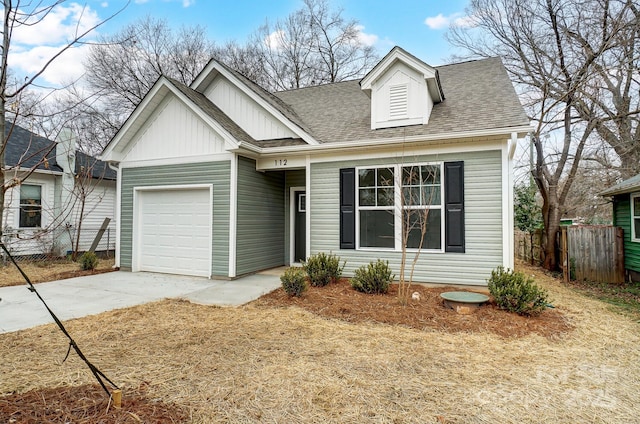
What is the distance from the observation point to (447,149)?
23.7 ft

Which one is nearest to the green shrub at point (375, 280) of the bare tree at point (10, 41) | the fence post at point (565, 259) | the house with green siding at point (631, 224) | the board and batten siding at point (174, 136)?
the board and batten siding at point (174, 136)

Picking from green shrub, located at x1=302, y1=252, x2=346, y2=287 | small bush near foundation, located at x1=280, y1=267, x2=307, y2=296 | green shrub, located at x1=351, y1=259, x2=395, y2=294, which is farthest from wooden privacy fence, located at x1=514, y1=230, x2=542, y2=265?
small bush near foundation, located at x1=280, y1=267, x2=307, y2=296

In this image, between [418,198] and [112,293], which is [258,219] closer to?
[112,293]

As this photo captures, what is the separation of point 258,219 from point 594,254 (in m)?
8.56

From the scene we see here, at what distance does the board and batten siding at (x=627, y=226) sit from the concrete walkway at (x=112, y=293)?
8.53 meters

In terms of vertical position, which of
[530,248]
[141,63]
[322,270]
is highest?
[141,63]

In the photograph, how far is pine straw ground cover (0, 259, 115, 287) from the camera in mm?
8227

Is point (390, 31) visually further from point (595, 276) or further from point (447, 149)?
point (595, 276)

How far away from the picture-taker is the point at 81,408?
2.65 m

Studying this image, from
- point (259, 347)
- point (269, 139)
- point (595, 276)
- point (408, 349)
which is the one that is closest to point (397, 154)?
point (269, 139)

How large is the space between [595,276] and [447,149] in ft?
17.8

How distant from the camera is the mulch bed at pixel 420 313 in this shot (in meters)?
4.77

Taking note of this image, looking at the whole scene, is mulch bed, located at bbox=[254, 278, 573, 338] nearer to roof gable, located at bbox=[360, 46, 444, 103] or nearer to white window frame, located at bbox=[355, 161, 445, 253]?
white window frame, located at bbox=[355, 161, 445, 253]

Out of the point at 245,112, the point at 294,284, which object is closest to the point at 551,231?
the point at 294,284
